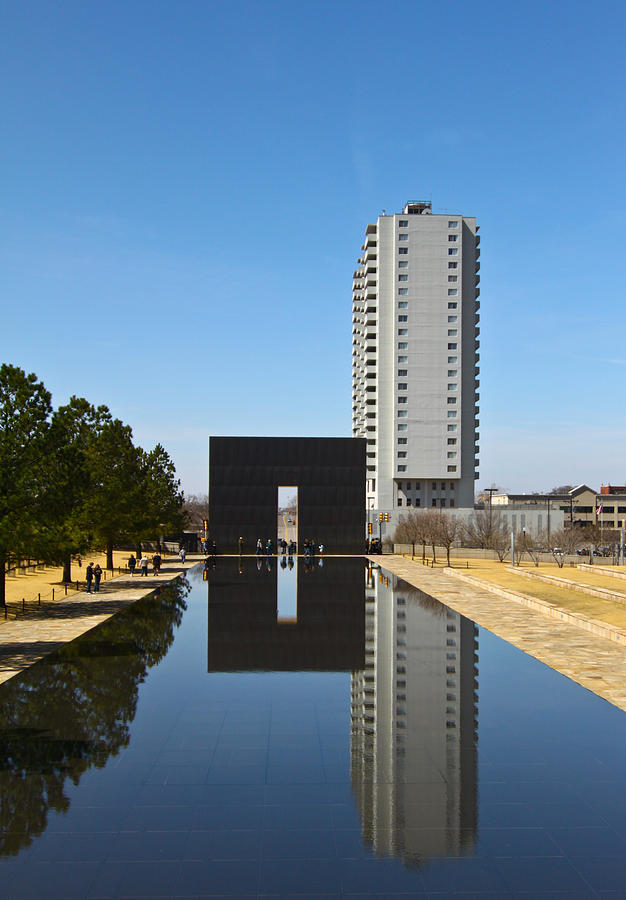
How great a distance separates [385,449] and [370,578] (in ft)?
214

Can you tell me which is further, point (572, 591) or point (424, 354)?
point (424, 354)

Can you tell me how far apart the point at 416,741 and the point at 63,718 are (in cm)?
601

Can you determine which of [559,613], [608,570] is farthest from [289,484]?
[559,613]

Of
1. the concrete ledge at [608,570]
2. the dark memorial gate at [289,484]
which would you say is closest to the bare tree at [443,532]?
the dark memorial gate at [289,484]

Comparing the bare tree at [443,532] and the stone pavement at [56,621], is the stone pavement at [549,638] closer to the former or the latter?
the stone pavement at [56,621]

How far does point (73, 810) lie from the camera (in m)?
9.26

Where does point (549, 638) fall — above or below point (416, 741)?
below

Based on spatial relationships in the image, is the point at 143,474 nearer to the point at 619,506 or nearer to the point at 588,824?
the point at 588,824

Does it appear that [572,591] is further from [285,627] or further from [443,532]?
[443,532]

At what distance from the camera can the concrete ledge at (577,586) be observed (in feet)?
97.2

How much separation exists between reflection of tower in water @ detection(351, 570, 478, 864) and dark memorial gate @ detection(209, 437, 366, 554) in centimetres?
3940

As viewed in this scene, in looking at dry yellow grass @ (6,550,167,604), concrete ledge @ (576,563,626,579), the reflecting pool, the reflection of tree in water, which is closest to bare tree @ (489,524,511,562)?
concrete ledge @ (576,563,626,579)

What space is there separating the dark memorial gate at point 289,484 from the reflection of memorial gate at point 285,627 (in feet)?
69.8

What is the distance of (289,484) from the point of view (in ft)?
206
